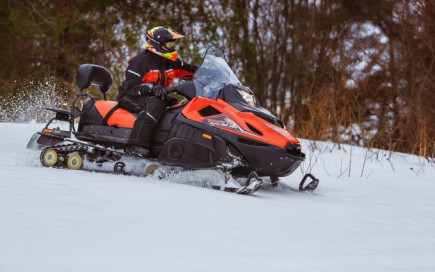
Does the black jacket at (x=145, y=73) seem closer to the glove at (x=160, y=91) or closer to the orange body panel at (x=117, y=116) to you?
the glove at (x=160, y=91)

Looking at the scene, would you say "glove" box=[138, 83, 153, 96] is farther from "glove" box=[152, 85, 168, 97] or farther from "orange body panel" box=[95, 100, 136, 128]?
"orange body panel" box=[95, 100, 136, 128]

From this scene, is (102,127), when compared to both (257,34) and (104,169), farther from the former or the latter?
(257,34)

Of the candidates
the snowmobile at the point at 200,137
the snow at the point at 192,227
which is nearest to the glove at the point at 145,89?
the snowmobile at the point at 200,137

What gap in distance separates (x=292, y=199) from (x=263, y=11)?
473 inches

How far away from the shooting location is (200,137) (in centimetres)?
512

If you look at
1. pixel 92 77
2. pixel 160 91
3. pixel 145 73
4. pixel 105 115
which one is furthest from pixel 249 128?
pixel 92 77

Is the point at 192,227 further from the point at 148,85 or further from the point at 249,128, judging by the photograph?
the point at 148,85

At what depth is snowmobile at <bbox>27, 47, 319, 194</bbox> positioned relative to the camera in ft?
16.3

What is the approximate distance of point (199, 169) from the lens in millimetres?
5117

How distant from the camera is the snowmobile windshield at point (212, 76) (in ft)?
17.2

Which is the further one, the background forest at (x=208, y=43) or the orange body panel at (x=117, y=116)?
the background forest at (x=208, y=43)

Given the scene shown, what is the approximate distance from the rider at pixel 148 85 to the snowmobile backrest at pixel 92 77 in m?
0.34

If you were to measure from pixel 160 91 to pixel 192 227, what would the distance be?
2298mm

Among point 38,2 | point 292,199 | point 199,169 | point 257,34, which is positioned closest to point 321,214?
point 292,199
